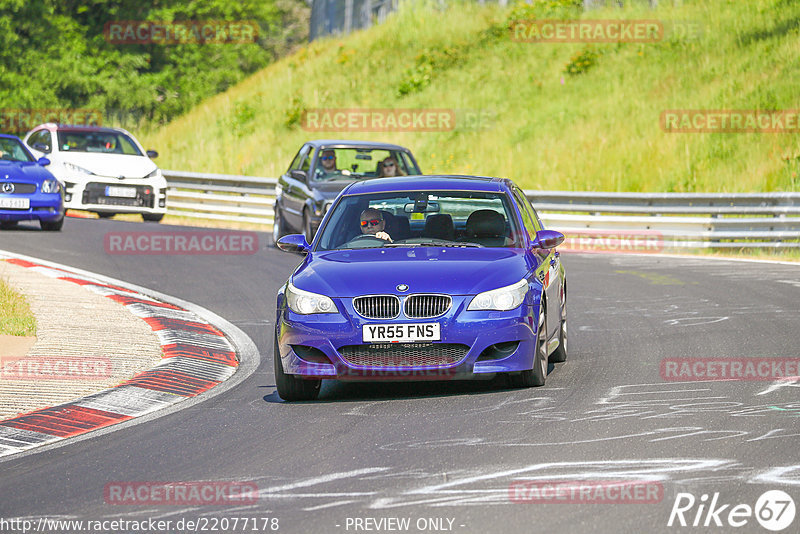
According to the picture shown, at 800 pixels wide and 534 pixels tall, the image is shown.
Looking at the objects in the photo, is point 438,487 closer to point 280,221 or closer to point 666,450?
point 666,450

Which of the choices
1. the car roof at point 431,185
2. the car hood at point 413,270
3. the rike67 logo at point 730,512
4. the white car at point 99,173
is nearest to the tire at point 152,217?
the white car at point 99,173

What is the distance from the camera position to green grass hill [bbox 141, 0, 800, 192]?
29422mm

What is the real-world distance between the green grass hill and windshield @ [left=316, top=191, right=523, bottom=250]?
54.4 feet

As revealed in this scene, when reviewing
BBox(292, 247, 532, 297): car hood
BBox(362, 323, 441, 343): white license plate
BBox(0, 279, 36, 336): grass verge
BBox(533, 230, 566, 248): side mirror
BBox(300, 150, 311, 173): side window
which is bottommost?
BBox(0, 279, 36, 336): grass verge

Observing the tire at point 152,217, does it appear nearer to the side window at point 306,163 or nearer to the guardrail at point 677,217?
the side window at point 306,163

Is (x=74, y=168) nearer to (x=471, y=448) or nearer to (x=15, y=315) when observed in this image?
(x=15, y=315)

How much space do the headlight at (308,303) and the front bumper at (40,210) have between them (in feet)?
44.6

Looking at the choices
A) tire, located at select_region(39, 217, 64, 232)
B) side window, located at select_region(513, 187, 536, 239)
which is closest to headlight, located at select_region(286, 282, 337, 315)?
side window, located at select_region(513, 187, 536, 239)

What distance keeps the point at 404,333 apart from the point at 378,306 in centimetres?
27

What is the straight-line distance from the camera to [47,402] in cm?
902

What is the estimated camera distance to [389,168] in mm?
19359

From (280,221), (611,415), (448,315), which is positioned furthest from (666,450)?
(280,221)

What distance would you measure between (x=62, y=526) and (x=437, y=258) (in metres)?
4.15

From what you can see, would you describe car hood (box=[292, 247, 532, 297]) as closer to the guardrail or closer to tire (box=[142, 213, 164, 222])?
the guardrail
